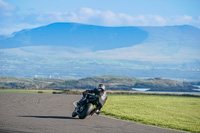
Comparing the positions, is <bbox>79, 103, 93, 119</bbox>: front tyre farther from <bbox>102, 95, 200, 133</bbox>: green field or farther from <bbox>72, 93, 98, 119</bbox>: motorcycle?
<bbox>102, 95, 200, 133</bbox>: green field

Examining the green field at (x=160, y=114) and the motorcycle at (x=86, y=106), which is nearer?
the green field at (x=160, y=114)

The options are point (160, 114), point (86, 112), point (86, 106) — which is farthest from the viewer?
point (160, 114)

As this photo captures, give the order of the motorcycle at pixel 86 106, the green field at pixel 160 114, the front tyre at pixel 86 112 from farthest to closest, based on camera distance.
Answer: the motorcycle at pixel 86 106 → the front tyre at pixel 86 112 → the green field at pixel 160 114

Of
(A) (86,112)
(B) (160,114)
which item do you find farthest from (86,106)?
(B) (160,114)

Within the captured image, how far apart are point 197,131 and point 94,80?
140194mm

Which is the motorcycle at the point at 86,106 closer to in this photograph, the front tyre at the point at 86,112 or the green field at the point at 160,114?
the front tyre at the point at 86,112

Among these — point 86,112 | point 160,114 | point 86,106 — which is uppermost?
point 86,106

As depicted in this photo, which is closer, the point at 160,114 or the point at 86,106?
the point at 86,106

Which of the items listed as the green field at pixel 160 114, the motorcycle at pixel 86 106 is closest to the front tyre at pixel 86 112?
the motorcycle at pixel 86 106

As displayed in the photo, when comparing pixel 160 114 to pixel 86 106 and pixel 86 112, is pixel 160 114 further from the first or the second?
pixel 86 112

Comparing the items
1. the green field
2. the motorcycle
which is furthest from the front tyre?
the green field

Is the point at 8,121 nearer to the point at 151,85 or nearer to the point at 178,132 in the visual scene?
the point at 178,132

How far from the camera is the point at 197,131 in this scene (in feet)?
58.1

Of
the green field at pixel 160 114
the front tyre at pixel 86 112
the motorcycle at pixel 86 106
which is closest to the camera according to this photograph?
the green field at pixel 160 114
